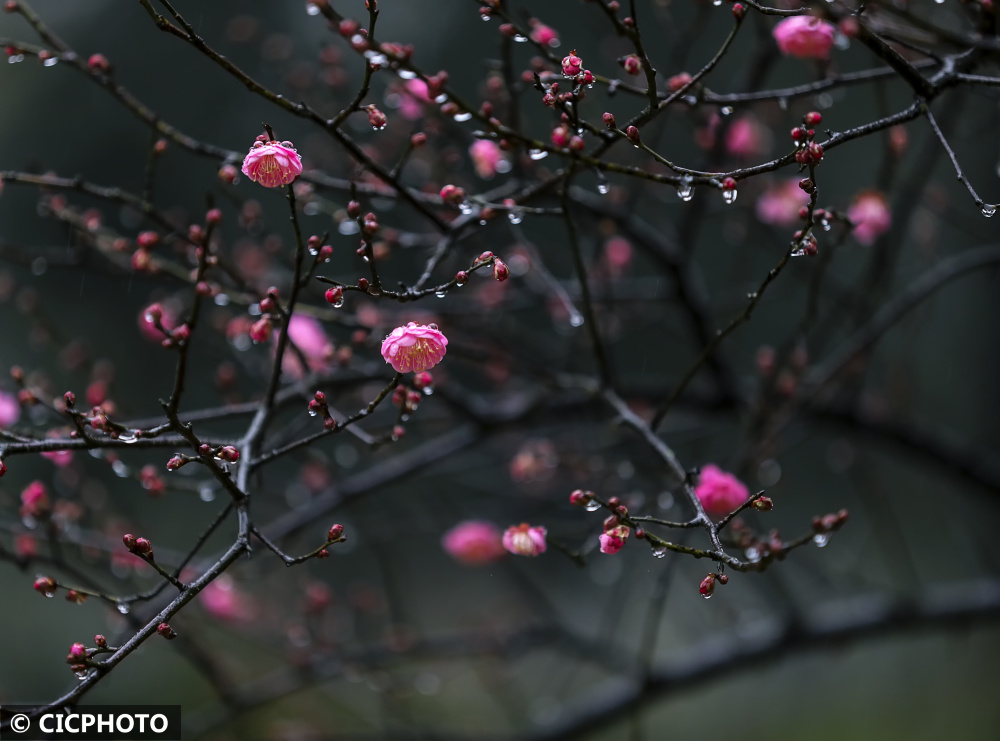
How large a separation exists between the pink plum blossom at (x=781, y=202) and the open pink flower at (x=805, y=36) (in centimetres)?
78

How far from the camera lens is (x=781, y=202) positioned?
6.44ft

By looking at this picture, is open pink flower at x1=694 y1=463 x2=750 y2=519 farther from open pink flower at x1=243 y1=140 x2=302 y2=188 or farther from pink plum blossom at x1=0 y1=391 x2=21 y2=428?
pink plum blossom at x1=0 y1=391 x2=21 y2=428

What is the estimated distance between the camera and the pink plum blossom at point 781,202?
6.36ft

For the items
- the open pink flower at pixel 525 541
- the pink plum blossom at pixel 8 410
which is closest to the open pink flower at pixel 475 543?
the open pink flower at pixel 525 541

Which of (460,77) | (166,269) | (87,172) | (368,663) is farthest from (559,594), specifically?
(166,269)

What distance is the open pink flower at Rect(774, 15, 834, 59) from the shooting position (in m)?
1.11

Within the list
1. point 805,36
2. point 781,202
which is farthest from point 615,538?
point 781,202

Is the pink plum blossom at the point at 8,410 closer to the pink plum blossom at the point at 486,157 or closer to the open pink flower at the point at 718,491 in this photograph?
the pink plum blossom at the point at 486,157

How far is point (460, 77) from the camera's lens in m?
4.58

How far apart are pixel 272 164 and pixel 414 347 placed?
228 mm

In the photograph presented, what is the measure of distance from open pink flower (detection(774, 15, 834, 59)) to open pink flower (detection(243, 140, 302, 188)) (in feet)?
2.16

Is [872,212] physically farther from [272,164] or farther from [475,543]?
[272,164]

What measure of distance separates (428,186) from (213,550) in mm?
3159

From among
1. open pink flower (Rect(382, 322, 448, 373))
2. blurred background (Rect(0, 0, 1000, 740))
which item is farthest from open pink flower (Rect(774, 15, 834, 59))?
open pink flower (Rect(382, 322, 448, 373))
